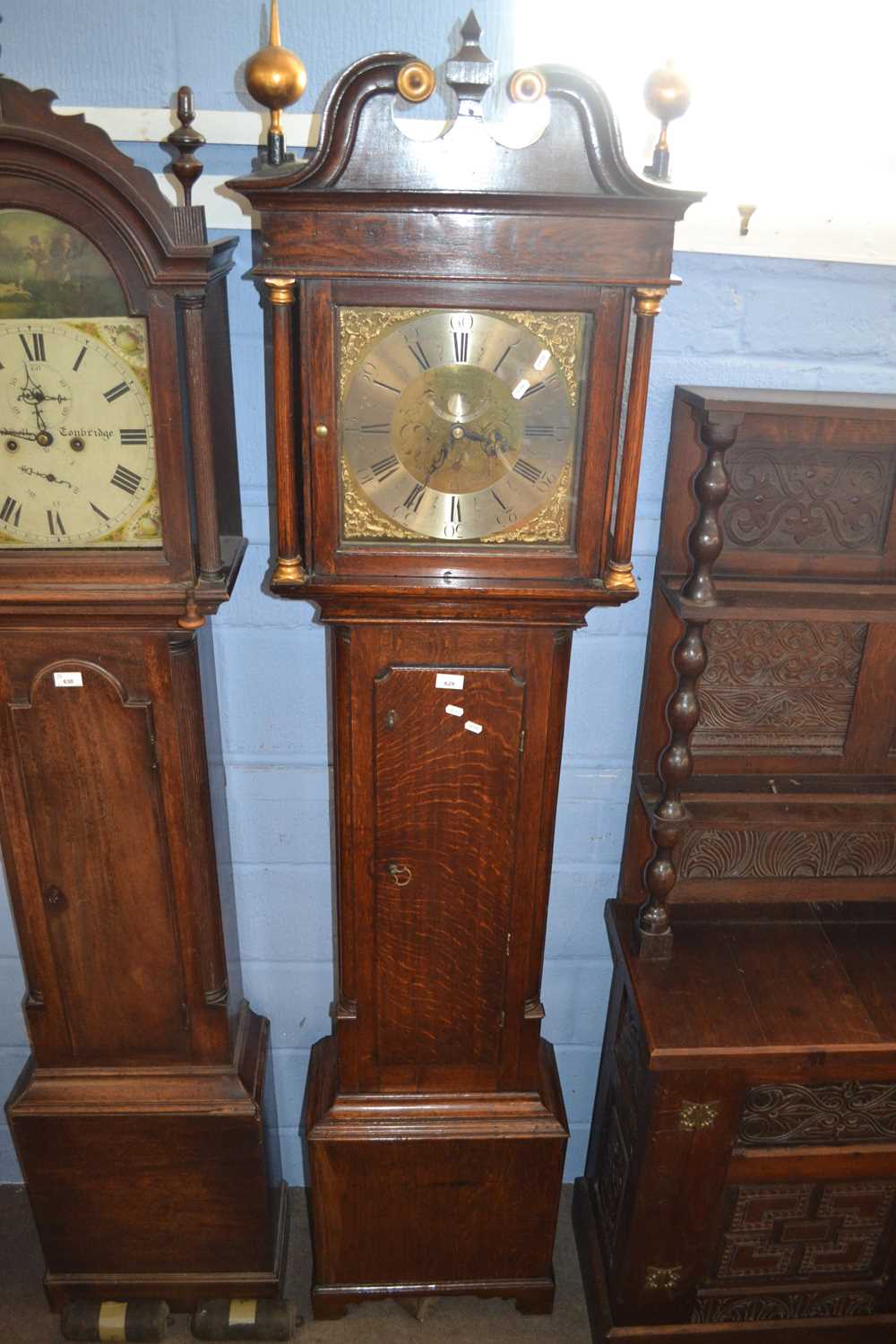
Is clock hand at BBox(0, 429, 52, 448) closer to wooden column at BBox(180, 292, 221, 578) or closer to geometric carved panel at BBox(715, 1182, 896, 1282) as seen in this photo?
wooden column at BBox(180, 292, 221, 578)

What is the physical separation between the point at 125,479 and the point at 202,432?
0.42 ft

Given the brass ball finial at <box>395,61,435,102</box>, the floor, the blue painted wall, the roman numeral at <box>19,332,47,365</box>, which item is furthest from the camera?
the floor

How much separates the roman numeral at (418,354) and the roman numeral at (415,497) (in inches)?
6.4

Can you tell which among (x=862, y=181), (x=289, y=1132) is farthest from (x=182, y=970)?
(x=862, y=181)

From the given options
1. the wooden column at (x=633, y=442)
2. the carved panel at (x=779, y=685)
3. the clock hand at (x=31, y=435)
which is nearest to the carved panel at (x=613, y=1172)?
the carved panel at (x=779, y=685)

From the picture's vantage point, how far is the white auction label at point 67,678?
5.32ft

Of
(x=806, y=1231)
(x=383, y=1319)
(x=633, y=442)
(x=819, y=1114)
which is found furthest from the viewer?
(x=383, y=1319)

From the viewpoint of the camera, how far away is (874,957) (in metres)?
1.95

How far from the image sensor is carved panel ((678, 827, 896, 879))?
6.43 feet

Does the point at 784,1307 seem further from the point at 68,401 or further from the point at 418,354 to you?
the point at 68,401

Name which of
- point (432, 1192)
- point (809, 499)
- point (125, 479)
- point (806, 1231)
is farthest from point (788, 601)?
point (432, 1192)

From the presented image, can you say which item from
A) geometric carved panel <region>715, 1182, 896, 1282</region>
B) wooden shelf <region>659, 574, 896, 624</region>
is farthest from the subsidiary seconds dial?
geometric carved panel <region>715, 1182, 896, 1282</region>

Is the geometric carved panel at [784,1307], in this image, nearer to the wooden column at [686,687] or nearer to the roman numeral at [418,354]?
the wooden column at [686,687]

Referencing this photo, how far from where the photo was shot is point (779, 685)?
1.92 m
